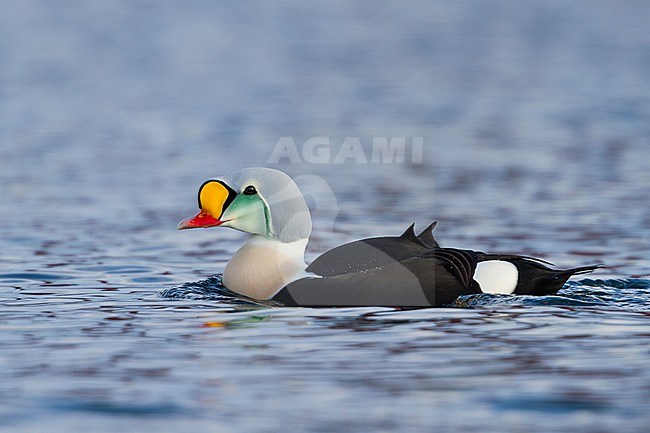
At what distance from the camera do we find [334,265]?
24.6ft

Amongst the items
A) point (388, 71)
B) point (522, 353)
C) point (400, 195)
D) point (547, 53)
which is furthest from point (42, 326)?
point (547, 53)

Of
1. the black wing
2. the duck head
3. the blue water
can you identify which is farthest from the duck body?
the duck head

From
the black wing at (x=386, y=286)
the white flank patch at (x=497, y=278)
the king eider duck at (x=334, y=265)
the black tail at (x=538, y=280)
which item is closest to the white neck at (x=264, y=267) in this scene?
the king eider duck at (x=334, y=265)

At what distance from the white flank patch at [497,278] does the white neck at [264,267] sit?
3.19ft

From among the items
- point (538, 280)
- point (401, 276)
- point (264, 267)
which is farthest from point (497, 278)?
point (264, 267)

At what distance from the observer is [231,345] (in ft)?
21.2

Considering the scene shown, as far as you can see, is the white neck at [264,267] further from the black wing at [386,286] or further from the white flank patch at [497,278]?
the white flank patch at [497,278]

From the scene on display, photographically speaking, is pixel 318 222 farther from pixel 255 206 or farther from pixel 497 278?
pixel 497 278

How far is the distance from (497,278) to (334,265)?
2.92 ft

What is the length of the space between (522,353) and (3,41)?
19929 millimetres

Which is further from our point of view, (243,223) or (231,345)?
(243,223)

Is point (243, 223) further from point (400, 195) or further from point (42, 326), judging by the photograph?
point (400, 195)

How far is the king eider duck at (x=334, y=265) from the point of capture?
7348mm

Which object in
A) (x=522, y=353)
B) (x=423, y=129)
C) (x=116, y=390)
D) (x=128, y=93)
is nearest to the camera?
(x=116, y=390)
